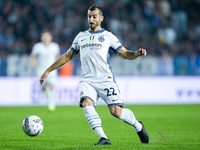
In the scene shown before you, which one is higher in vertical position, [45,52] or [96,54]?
[45,52]

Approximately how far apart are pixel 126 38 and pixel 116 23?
1.00m

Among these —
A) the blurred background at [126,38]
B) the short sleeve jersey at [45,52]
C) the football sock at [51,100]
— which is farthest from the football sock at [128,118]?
the blurred background at [126,38]

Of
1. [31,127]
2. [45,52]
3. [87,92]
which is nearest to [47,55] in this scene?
[45,52]

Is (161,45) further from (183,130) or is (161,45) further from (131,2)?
(183,130)

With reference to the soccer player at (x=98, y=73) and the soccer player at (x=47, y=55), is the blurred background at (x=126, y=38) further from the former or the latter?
the soccer player at (x=98, y=73)

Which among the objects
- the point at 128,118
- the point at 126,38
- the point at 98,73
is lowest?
the point at 128,118

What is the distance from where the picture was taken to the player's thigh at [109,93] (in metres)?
5.45

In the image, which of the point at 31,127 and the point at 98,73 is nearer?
the point at 98,73

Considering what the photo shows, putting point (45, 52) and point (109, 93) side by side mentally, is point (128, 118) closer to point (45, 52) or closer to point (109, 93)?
point (109, 93)

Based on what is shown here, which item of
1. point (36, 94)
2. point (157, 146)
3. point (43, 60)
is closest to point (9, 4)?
point (36, 94)

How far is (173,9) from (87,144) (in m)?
Answer: 16.0

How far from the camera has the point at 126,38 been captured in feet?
60.3

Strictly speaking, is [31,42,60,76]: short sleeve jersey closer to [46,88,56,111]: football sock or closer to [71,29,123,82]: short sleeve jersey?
[46,88,56,111]: football sock

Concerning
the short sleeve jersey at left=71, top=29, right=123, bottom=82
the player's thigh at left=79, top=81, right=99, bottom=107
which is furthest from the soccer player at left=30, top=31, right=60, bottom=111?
the player's thigh at left=79, top=81, right=99, bottom=107
